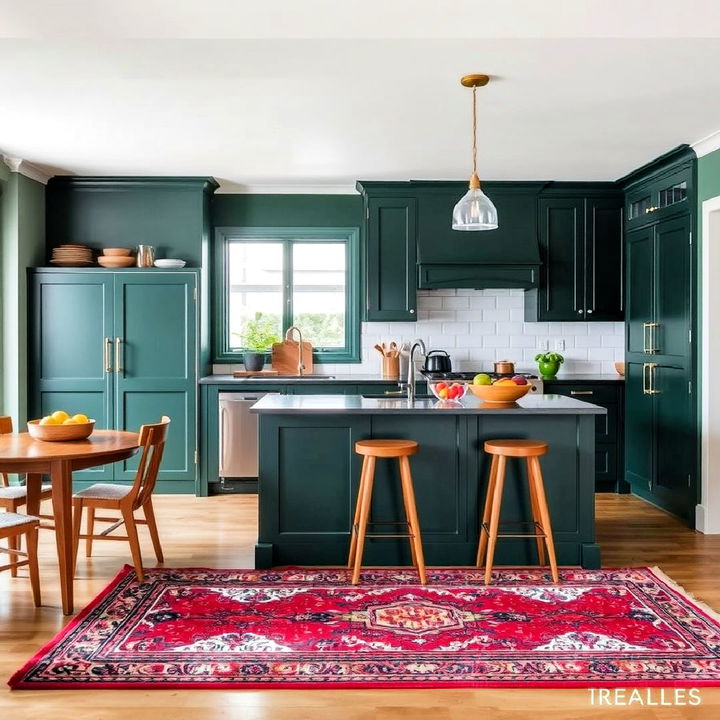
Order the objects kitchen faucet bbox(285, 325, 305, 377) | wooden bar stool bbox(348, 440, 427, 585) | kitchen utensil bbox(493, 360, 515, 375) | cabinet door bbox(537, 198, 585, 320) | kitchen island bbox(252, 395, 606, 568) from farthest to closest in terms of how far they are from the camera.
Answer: kitchen faucet bbox(285, 325, 305, 377) < cabinet door bbox(537, 198, 585, 320) < kitchen utensil bbox(493, 360, 515, 375) < kitchen island bbox(252, 395, 606, 568) < wooden bar stool bbox(348, 440, 427, 585)

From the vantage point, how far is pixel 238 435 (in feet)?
20.1

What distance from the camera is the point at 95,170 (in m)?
6.09

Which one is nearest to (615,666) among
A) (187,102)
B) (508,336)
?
(187,102)

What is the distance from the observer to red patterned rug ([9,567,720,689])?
2787mm

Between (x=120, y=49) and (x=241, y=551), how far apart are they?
275cm

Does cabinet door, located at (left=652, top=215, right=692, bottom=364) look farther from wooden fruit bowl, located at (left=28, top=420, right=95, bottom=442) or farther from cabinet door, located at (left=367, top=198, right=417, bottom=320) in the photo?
wooden fruit bowl, located at (left=28, top=420, right=95, bottom=442)

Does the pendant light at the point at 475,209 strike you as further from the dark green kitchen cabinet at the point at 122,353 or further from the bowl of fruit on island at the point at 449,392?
the dark green kitchen cabinet at the point at 122,353

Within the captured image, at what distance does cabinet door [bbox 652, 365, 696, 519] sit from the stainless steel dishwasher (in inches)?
118

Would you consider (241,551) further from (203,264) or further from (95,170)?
(95,170)

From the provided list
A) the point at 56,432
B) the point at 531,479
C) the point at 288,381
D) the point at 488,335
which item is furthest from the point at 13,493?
the point at 488,335

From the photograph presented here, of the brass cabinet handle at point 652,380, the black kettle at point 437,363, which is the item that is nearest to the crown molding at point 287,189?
the black kettle at point 437,363

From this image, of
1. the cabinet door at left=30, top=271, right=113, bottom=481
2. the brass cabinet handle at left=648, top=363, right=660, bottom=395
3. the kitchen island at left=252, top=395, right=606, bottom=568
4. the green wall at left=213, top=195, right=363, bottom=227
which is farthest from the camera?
the green wall at left=213, top=195, right=363, bottom=227

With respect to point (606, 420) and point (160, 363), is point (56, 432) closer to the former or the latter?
point (160, 363)

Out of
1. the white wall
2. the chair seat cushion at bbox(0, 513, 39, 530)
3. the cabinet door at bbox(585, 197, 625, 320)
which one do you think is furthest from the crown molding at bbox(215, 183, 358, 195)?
the chair seat cushion at bbox(0, 513, 39, 530)
